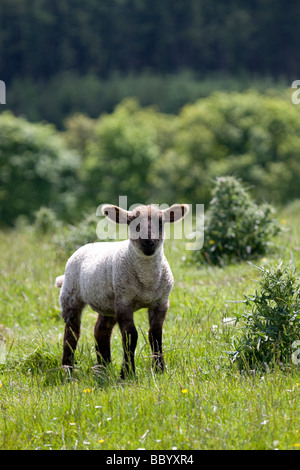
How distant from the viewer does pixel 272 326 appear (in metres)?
5.55

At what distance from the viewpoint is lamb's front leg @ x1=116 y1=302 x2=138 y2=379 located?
227 inches

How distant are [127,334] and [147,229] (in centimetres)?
100

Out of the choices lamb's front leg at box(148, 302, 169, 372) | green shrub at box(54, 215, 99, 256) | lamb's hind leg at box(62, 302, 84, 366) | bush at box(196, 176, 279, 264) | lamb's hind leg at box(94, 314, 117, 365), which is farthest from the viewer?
green shrub at box(54, 215, 99, 256)

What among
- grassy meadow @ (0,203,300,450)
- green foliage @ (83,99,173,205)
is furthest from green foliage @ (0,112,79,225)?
grassy meadow @ (0,203,300,450)

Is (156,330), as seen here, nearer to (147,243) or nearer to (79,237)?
Result: (147,243)

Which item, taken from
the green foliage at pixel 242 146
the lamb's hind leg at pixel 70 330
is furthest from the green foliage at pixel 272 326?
the green foliage at pixel 242 146

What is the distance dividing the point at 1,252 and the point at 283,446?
432 inches

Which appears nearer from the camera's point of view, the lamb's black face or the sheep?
the lamb's black face

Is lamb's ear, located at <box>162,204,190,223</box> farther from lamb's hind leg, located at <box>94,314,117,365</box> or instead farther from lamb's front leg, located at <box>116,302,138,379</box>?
lamb's hind leg, located at <box>94,314,117,365</box>

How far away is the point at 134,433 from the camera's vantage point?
14.9ft

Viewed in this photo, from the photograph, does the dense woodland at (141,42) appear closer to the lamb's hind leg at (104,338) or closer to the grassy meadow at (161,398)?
the grassy meadow at (161,398)

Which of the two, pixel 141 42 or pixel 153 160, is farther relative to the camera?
pixel 141 42

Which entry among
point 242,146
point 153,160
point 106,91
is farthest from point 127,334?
point 106,91

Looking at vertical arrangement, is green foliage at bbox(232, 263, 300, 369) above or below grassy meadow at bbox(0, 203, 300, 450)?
above
